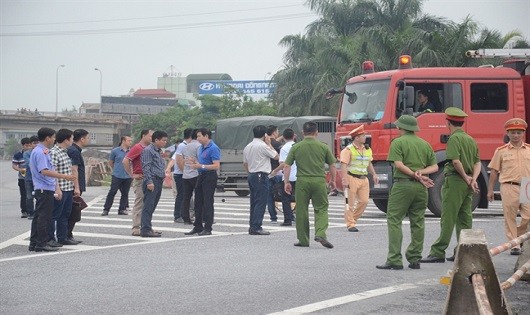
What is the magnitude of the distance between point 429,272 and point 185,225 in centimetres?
841

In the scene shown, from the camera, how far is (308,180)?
49.4 ft

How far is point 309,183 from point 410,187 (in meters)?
2.85

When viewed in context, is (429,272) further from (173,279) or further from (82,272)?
(82,272)

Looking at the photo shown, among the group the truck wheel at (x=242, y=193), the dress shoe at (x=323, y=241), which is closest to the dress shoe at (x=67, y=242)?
the dress shoe at (x=323, y=241)

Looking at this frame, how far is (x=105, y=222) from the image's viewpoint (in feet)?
67.4

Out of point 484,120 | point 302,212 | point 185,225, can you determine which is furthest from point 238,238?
point 484,120

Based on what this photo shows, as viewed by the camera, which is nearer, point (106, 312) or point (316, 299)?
point (106, 312)

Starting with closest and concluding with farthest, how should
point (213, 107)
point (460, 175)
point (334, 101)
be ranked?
point (460, 175), point (334, 101), point (213, 107)

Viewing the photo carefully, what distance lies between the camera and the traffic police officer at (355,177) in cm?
1784

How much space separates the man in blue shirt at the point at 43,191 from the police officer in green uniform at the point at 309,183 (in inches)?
140

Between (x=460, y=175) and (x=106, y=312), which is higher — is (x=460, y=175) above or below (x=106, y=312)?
above

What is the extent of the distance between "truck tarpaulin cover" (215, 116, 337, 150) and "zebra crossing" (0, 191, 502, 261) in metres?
7.91

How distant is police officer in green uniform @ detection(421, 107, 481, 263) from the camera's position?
1272cm

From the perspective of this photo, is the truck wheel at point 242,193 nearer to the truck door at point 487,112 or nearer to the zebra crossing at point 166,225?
the zebra crossing at point 166,225
